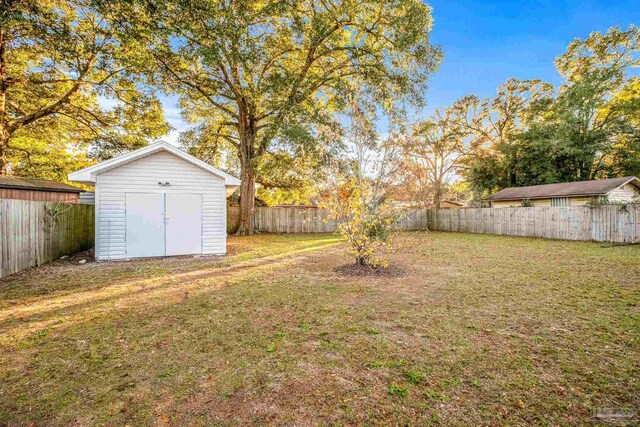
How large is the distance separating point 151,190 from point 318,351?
7777 millimetres

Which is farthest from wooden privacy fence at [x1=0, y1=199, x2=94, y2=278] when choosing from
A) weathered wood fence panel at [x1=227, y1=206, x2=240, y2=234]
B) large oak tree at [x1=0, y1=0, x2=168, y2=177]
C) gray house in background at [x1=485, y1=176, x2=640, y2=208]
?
gray house in background at [x1=485, y1=176, x2=640, y2=208]

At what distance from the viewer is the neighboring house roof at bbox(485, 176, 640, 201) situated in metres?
14.7

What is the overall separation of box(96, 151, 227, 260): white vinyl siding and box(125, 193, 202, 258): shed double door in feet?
0.50

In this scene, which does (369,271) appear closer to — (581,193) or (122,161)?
(122,161)

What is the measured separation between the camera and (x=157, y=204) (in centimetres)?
848

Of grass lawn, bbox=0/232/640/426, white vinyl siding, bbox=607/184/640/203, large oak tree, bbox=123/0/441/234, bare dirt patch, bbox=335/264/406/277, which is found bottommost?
grass lawn, bbox=0/232/640/426

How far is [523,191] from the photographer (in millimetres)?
19516

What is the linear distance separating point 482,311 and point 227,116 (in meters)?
16.6

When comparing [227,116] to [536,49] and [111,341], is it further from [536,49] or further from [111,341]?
[536,49]

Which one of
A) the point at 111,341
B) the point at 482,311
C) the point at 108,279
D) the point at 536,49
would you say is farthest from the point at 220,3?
the point at 536,49

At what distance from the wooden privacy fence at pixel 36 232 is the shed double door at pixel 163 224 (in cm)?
180

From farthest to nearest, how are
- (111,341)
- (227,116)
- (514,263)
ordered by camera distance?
(227,116), (514,263), (111,341)

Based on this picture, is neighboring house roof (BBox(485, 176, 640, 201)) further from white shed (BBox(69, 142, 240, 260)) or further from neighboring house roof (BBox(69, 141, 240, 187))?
neighboring house roof (BBox(69, 141, 240, 187))

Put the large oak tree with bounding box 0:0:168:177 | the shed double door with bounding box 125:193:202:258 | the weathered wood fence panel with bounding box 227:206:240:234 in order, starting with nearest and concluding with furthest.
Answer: the shed double door with bounding box 125:193:202:258, the large oak tree with bounding box 0:0:168:177, the weathered wood fence panel with bounding box 227:206:240:234
